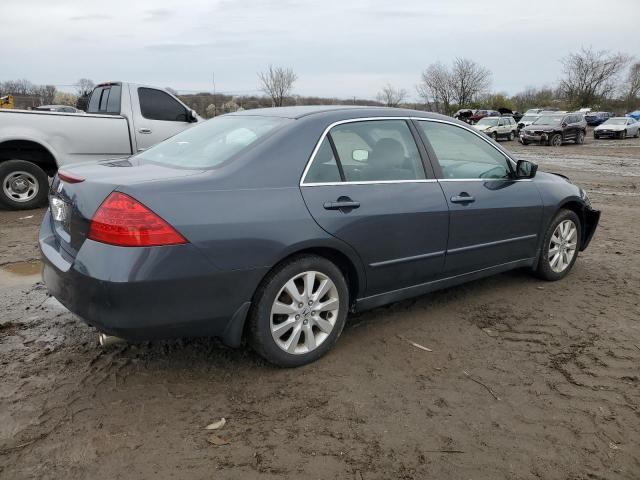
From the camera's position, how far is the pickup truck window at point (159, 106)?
8500mm

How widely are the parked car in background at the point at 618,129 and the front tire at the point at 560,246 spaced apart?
32.2 m

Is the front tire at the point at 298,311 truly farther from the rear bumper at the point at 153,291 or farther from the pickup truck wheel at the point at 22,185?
the pickup truck wheel at the point at 22,185

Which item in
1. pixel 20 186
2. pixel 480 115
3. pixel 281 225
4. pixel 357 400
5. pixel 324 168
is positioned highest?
pixel 480 115

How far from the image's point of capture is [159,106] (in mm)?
8625

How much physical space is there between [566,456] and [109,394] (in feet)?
7.68

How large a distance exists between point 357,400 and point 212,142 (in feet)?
6.12

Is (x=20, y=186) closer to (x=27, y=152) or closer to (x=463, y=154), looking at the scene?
(x=27, y=152)

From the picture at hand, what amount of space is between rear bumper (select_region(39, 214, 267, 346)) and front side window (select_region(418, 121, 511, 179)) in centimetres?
180

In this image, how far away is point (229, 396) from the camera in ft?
9.64

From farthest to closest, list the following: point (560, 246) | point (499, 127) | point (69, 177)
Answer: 1. point (499, 127)
2. point (560, 246)
3. point (69, 177)

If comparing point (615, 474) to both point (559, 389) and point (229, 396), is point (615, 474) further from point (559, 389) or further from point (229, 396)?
Answer: point (229, 396)

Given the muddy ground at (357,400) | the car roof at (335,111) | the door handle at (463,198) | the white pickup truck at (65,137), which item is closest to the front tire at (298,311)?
the muddy ground at (357,400)

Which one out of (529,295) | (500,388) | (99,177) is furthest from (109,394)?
(529,295)

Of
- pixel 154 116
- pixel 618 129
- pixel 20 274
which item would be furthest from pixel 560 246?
pixel 618 129
